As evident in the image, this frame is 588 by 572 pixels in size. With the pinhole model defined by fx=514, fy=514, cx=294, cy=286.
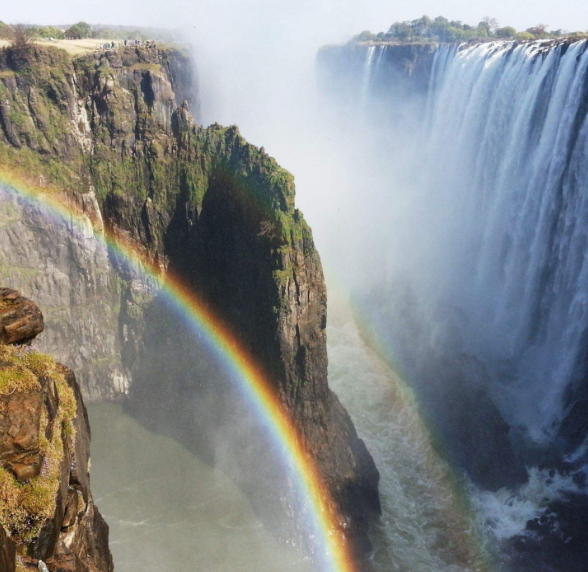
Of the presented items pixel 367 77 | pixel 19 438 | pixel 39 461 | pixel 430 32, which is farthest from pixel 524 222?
pixel 430 32

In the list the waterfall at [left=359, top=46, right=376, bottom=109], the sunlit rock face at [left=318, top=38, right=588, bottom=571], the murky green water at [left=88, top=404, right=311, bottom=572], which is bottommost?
the murky green water at [left=88, top=404, right=311, bottom=572]

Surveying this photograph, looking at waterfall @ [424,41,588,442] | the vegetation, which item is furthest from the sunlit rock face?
the vegetation

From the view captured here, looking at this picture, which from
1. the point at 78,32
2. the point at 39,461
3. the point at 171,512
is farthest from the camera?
the point at 78,32

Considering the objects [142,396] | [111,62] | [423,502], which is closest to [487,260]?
[423,502]

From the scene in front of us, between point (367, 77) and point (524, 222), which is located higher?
point (367, 77)

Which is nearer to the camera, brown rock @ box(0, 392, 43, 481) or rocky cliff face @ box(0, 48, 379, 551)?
brown rock @ box(0, 392, 43, 481)

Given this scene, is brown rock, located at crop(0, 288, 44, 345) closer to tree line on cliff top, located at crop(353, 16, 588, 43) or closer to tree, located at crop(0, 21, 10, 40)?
tree, located at crop(0, 21, 10, 40)

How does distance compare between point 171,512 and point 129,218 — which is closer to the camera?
point 171,512

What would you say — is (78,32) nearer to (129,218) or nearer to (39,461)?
(129,218)
